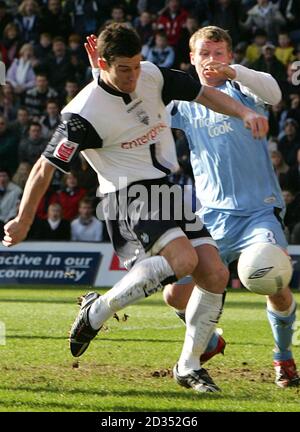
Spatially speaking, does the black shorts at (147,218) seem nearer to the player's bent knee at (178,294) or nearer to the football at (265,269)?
the football at (265,269)

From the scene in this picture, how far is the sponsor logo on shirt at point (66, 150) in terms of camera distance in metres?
6.73

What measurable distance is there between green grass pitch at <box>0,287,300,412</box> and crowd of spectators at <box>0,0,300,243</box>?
4940 mm

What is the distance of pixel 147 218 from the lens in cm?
697

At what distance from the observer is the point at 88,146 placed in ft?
22.7

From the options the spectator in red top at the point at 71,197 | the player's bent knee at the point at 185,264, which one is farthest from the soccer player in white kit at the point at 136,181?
the spectator in red top at the point at 71,197

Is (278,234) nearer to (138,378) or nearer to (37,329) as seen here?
(138,378)

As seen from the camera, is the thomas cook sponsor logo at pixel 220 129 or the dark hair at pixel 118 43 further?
the thomas cook sponsor logo at pixel 220 129

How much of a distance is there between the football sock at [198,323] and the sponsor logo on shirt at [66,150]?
4.19ft

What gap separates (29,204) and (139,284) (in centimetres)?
86

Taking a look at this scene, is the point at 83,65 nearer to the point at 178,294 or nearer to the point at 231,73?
the point at 178,294

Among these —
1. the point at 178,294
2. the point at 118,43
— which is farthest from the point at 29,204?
the point at 178,294

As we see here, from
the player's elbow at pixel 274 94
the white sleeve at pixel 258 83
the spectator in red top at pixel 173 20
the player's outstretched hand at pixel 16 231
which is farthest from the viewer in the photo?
the spectator in red top at pixel 173 20

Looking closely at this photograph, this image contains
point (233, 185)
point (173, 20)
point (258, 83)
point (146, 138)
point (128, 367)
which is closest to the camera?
point (146, 138)

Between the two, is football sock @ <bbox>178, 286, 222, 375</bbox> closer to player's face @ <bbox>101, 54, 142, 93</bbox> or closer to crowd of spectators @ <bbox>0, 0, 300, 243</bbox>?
player's face @ <bbox>101, 54, 142, 93</bbox>
